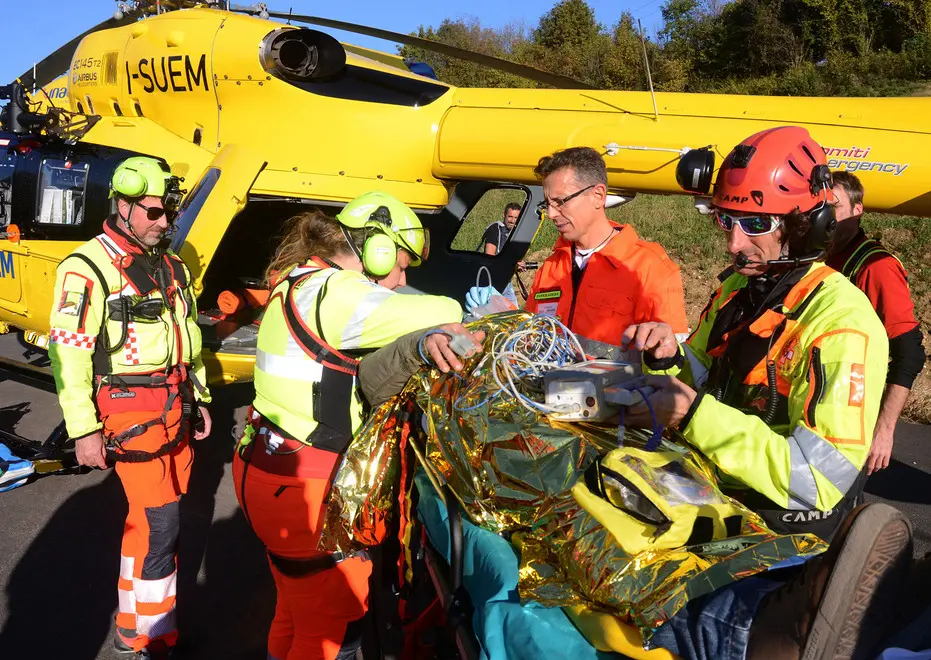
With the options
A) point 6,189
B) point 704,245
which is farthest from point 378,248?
point 704,245

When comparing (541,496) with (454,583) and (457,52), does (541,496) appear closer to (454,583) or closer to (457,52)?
(454,583)

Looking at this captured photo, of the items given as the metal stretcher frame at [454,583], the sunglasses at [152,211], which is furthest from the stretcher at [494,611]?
the sunglasses at [152,211]

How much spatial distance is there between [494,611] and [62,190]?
5.15m

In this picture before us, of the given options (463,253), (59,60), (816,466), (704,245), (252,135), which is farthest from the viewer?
(704,245)

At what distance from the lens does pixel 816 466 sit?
174 cm

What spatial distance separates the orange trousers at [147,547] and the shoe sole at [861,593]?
2926 mm

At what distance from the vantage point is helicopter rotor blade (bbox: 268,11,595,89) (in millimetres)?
4754

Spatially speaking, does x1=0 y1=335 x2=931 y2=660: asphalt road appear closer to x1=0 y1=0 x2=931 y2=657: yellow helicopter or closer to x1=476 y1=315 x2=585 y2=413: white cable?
x1=0 y1=0 x2=931 y2=657: yellow helicopter

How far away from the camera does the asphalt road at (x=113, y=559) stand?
11.9ft

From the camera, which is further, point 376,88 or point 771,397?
point 376,88

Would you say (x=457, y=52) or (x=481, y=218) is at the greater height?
(x=457, y=52)

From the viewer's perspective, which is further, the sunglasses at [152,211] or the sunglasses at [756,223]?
the sunglasses at [152,211]

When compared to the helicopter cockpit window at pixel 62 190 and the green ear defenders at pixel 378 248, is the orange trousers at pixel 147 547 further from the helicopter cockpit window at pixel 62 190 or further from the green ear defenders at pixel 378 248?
the helicopter cockpit window at pixel 62 190

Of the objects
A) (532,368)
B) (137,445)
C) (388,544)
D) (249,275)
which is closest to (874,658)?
(532,368)
